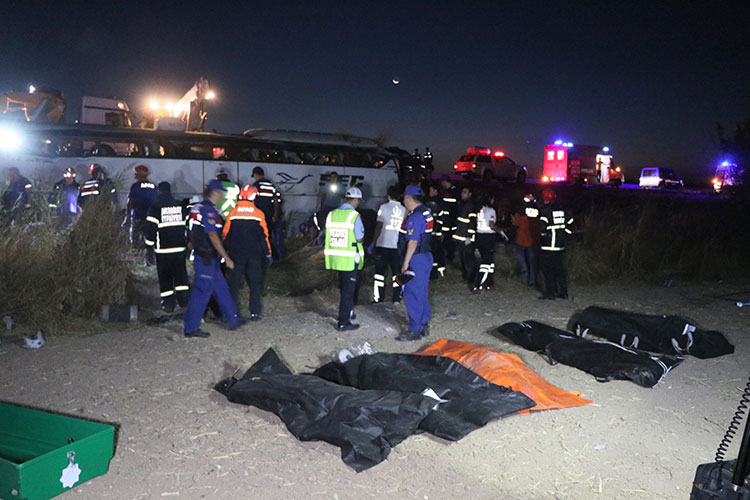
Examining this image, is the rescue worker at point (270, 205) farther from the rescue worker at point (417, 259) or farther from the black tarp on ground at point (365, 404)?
the black tarp on ground at point (365, 404)

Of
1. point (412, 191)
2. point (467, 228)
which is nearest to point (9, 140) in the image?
point (467, 228)

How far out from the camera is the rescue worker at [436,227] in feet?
34.4

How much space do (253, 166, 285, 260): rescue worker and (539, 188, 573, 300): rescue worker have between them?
4859 millimetres

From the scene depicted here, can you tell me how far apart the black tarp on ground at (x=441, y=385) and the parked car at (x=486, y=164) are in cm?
2744

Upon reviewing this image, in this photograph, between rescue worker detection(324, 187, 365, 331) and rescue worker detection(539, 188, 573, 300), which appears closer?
rescue worker detection(324, 187, 365, 331)

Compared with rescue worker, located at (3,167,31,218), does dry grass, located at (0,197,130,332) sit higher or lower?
lower

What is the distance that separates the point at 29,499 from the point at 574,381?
4.76 meters

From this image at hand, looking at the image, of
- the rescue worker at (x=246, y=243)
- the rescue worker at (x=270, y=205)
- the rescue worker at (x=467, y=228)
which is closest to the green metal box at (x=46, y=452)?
the rescue worker at (x=246, y=243)

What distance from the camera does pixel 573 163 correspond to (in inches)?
1410

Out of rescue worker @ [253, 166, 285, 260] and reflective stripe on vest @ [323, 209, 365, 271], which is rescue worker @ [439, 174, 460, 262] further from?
reflective stripe on vest @ [323, 209, 365, 271]

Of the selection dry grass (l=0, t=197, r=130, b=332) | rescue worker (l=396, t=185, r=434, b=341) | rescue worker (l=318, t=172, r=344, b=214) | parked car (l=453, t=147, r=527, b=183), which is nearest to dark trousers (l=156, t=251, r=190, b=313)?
dry grass (l=0, t=197, r=130, b=332)

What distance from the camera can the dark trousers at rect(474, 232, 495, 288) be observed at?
10.5m

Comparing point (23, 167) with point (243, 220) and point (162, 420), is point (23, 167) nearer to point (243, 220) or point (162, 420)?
point (243, 220)

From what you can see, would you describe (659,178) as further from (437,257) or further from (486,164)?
(437,257)
